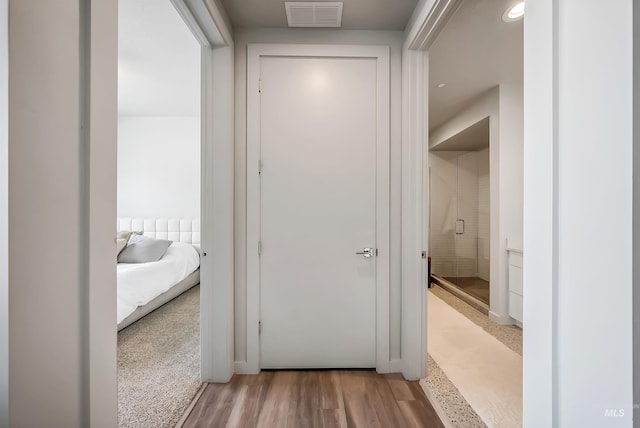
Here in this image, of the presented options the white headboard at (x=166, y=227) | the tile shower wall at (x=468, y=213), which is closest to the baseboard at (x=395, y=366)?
the tile shower wall at (x=468, y=213)

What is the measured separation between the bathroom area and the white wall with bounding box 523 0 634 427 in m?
3.04

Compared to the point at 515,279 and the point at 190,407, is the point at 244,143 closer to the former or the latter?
the point at 190,407

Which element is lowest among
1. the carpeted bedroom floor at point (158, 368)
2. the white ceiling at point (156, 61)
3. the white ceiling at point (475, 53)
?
the carpeted bedroom floor at point (158, 368)

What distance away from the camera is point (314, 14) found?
195cm

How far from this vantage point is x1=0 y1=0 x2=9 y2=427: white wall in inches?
22.6

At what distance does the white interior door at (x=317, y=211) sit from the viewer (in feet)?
7.07

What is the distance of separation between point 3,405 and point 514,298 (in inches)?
141

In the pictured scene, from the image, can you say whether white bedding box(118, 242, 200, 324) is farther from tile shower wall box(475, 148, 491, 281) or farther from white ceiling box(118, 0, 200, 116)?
tile shower wall box(475, 148, 491, 281)

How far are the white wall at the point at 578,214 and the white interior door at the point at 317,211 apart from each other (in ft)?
4.31

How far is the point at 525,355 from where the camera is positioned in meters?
0.92

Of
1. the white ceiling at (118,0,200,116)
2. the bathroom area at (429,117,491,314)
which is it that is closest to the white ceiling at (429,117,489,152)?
the bathroom area at (429,117,491,314)

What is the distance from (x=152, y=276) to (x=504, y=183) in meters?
3.79

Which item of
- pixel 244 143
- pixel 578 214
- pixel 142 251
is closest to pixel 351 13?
pixel 244 143

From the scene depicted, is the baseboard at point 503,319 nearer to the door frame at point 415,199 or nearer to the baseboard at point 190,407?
the door frame at point 415,199
